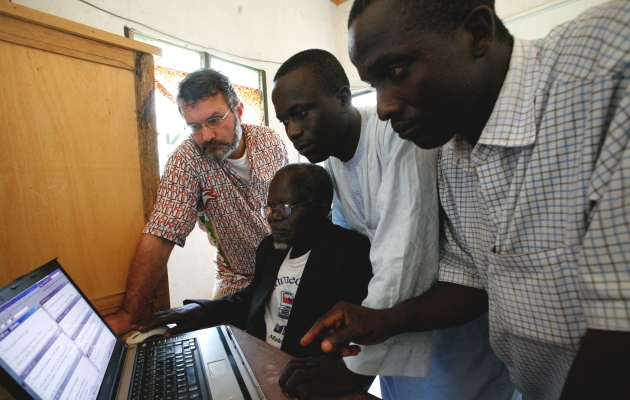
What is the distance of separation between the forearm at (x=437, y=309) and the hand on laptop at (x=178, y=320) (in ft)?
2.40

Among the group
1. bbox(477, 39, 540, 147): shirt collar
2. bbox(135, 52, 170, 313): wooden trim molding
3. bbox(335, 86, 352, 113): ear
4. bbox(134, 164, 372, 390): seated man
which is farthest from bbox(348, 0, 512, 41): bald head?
bbox(135, 52, 170, 313): wooden trim molding

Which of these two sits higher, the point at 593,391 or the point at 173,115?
the point at 173,115

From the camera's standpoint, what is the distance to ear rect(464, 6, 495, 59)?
0.63 metres

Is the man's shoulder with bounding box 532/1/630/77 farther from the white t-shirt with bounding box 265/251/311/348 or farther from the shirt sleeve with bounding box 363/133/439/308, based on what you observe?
the white t-shirt with bounding box 265/251/311/348

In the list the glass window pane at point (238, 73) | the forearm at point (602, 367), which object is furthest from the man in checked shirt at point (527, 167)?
the glass window pane at point (238, 73)

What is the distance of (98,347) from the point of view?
0.81m

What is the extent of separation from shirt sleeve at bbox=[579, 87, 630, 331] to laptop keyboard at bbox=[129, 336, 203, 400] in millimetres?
713

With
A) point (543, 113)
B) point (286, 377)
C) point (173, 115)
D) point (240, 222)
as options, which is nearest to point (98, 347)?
point (286, 377)

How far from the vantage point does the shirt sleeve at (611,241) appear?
1.36 ft

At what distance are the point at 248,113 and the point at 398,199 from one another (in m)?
2.96

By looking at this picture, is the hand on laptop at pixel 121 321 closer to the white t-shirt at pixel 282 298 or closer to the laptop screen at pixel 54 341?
the laptop screen at pixel 54 341

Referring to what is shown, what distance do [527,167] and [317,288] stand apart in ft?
2.42

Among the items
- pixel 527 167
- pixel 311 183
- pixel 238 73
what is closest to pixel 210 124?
pixel 311 183

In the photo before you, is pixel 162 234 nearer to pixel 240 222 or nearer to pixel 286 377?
pixel 240 222
